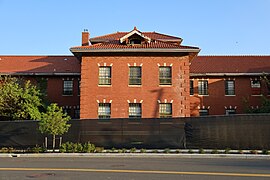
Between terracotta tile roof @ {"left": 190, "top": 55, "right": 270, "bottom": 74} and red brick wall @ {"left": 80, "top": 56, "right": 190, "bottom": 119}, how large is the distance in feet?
22.2

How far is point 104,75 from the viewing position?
2495 centimetres

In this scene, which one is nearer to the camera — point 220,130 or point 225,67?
point 220,130

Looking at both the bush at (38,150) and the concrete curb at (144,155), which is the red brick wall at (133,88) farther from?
the concrete curb at (144,155)

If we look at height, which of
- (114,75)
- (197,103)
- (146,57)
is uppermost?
(146,57)

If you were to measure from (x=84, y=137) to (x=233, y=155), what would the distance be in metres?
9.68

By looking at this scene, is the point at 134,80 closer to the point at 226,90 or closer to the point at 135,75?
the point at 135,75

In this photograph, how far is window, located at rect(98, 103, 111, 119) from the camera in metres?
24.4

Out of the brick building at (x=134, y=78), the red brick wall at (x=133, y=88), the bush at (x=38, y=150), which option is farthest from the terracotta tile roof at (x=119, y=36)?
the bush at (x=38, y=150)

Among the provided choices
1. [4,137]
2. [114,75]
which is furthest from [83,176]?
[114,75]

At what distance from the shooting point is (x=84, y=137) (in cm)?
1977

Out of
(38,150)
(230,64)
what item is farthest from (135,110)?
(230,64)

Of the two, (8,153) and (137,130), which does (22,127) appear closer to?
(8,153)

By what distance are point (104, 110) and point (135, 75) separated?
13.1ft

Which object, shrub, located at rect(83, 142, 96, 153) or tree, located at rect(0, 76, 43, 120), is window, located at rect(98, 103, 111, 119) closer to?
tree, located at rect(0, 76, 43, 120)
